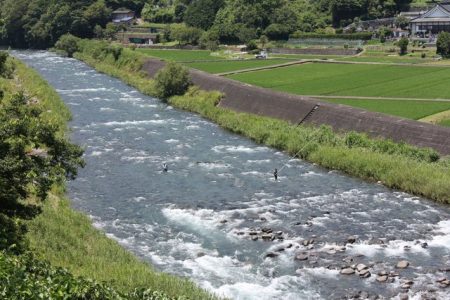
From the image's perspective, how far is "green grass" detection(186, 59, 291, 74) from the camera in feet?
260

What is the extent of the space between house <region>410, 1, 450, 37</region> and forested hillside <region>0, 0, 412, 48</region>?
1811cm

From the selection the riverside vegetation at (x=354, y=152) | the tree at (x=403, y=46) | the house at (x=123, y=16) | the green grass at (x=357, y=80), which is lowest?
the riverside vegetation at (x=354, y=152)

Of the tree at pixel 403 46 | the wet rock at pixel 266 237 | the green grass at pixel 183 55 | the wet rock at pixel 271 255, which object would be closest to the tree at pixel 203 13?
the green grass at pixel 183 55

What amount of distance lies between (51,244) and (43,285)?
35.6 ft

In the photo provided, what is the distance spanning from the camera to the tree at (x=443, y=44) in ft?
261

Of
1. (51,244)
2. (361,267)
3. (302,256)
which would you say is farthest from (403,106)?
(51,244)

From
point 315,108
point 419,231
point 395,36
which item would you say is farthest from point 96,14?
point 419,231

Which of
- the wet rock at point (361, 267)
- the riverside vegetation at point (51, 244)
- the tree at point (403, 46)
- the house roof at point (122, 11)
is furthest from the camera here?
the house roof at point (122, 11)

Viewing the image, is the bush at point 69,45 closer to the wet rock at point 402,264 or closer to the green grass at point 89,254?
the green grass at point 89,254

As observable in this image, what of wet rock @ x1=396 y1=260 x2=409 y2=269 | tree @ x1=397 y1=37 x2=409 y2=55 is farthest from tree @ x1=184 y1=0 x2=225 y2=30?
A: wet rock @ x1=396 y1=260 x2=409 y2=269

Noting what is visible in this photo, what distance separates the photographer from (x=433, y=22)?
343ft

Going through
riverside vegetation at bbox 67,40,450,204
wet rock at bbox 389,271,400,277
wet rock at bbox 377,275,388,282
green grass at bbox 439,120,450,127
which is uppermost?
green grass at bbox 439,120,450,127

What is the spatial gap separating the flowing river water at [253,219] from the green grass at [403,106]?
11.6m

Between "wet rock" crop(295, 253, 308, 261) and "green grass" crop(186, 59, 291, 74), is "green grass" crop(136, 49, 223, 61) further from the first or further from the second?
"wet rock" crop(295, 253, 308, 261)
